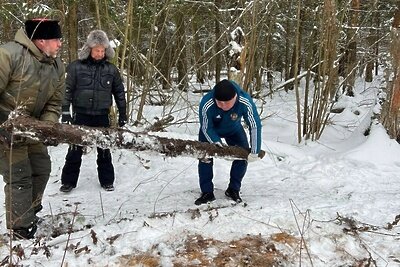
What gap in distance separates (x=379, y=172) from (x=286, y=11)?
248 inches

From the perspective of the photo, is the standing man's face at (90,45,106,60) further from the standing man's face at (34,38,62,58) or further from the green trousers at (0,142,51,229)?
the green trousers at (0,142,51,229)

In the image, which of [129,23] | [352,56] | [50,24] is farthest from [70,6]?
[352,56]

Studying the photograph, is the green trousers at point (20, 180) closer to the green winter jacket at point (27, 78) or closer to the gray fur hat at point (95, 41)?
the green winter jacket at point (27, 78)

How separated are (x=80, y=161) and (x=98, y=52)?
132cm

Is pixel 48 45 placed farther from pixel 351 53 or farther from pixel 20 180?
pixel 351 53

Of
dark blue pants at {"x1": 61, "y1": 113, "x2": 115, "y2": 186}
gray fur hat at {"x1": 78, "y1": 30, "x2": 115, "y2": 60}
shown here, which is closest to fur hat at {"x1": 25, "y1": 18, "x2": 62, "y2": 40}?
gray fur hat at {"x1": 78, "y1": 30, "x2": 115, "y2": 60}

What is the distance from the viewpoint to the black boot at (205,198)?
4.77 meters

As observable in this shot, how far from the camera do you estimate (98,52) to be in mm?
4820

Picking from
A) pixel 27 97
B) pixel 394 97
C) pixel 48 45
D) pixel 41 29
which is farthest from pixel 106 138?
pixel 394 97

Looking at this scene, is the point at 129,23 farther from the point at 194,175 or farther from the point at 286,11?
the point at 286,11

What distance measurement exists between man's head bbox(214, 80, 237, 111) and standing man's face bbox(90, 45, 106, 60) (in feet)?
4.62

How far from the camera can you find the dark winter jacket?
16.1 ft

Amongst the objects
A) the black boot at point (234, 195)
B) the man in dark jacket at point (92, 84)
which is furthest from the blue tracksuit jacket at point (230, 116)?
the man in dark jacket at point (92, 84)

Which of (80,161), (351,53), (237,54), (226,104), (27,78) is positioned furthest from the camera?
(351,53)
